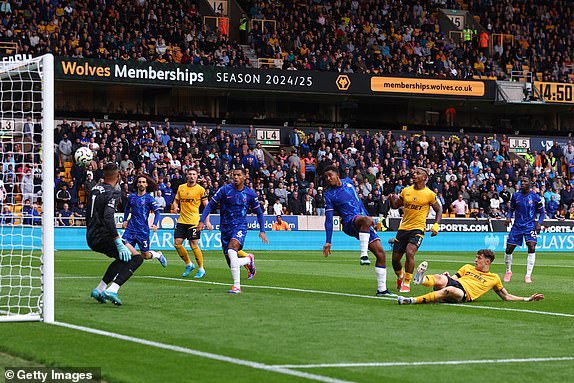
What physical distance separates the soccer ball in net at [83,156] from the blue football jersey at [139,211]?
56.0 feet

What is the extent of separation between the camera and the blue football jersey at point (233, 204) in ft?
61.0

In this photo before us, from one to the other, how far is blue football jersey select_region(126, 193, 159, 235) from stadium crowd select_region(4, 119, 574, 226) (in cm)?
1285

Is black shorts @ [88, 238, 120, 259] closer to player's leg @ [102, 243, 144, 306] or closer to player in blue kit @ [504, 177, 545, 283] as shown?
player's leg @ [102, 243, 144, 306]

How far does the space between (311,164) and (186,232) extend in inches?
903

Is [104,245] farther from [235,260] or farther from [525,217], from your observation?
[525,217]

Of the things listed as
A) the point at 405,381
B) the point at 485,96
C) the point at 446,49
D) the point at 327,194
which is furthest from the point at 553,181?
the point at 405,381

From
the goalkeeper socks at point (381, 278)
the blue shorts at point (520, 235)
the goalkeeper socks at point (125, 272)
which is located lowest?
the goalkeeper socks at point (381, 278)

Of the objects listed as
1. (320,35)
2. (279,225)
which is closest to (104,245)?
(279,225)

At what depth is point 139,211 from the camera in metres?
21.3

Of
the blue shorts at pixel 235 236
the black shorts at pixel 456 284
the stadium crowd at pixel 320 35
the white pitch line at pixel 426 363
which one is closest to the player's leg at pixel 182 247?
the blue shorts at pixel 235 236

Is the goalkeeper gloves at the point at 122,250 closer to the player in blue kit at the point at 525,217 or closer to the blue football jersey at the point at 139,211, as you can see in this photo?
the blue football jersey at the point at 139,211

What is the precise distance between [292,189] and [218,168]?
309cm

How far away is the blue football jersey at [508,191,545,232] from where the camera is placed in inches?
893

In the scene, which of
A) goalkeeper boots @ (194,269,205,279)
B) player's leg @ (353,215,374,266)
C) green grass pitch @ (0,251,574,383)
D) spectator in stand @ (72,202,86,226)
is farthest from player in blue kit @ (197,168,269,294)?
spectator in stand @ (72,202,86,226)
